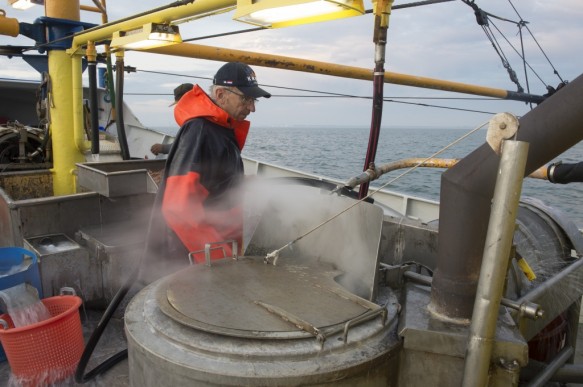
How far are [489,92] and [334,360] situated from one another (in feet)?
17.1

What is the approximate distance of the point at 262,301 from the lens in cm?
197

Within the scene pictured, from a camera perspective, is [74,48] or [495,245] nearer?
[495,245]

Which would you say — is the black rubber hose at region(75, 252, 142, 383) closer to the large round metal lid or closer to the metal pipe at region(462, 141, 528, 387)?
the large round metal lid

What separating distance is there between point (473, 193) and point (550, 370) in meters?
1.39

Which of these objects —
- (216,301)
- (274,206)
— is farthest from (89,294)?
(216,301)

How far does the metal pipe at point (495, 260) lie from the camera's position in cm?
135

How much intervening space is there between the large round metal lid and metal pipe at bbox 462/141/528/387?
0.45m

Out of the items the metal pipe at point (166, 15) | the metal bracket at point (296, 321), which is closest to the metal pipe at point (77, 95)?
the metal pipe at point (166, 15)

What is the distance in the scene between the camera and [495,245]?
1.40 meters

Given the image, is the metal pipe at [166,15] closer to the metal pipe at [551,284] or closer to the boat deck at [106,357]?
the metal pipe at [551,284]

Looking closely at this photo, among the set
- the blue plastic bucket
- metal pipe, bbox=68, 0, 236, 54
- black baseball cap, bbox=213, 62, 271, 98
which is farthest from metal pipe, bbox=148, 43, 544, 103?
the blue plastic bucket

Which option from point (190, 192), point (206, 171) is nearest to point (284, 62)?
point (206, 171)

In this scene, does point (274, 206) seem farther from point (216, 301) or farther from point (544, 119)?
point (544, 119)

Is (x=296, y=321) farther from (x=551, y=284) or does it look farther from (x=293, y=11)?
(x=293, y=11)
